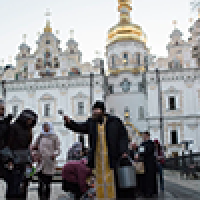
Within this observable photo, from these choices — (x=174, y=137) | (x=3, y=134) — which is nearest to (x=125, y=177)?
(x=3, y=134)

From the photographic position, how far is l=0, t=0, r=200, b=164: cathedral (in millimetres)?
26500

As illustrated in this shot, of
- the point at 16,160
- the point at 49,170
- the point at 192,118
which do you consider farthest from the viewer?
the point at 192,118

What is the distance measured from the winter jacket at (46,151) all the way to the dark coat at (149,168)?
2.35 meters

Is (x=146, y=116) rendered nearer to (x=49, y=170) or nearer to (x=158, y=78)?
(x=158, y=78)

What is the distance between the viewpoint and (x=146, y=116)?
27078 mm

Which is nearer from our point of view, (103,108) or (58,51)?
(103,108)

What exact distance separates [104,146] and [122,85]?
24208 millimetres

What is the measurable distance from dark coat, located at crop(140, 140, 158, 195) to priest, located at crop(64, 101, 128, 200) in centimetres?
323

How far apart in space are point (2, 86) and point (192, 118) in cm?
1601

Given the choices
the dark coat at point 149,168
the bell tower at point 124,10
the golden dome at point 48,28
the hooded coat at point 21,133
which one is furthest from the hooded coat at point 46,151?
the bell tower at point 124,10

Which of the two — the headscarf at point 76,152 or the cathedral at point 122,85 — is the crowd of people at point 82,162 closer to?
the headscarf at point 76,152

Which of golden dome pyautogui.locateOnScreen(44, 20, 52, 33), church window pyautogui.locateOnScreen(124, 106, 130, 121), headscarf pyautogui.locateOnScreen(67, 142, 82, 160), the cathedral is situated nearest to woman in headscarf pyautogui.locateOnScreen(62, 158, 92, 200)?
headscarf pyautogui.locateOnScreen(67, 142, 82, 160)

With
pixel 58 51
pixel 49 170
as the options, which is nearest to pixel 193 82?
pixel 58 51

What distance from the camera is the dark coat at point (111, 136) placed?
460 centimetres
